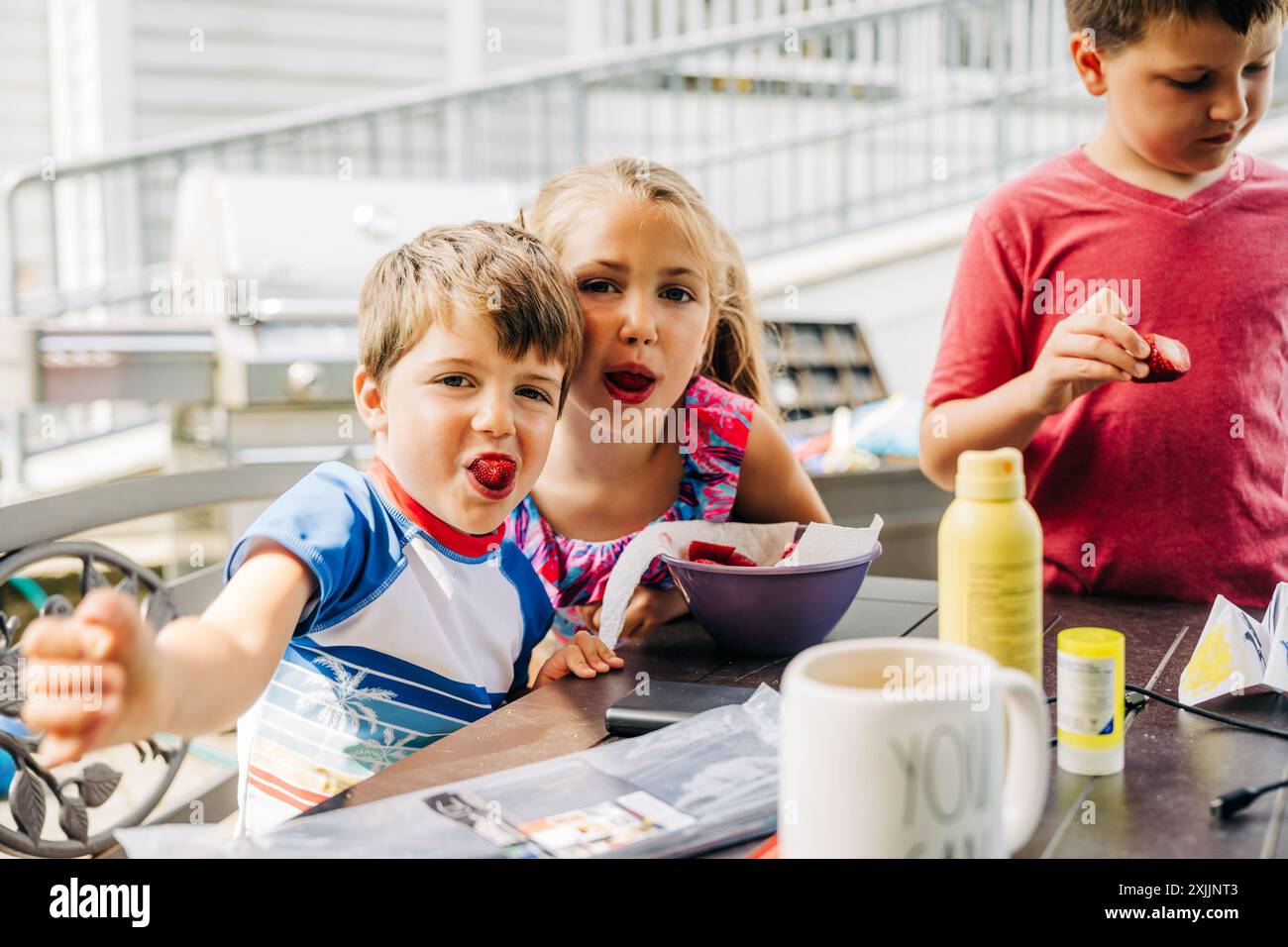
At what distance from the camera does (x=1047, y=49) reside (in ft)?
21.5

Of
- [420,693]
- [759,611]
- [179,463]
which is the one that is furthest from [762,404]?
[179,463]

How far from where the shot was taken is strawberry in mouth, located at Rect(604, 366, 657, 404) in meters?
1.36

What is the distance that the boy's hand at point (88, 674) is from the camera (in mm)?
579

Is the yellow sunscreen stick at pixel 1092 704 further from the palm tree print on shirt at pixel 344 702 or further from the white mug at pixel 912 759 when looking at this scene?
the palm tree print on shirt at pixel 344 702

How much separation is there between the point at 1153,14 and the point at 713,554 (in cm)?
78

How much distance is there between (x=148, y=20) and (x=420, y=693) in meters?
6.13

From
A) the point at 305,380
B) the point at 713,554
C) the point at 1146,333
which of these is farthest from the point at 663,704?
the point at 305,380

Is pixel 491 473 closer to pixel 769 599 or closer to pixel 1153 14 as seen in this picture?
pixel 769 599

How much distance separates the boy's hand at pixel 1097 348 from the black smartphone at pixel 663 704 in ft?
1.47

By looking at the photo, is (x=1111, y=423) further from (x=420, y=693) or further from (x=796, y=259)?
(x=796, y=259)

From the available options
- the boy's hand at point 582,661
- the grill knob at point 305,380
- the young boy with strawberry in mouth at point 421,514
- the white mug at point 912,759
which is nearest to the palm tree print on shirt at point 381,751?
the young boy with strawberry in mouth at point 421,514

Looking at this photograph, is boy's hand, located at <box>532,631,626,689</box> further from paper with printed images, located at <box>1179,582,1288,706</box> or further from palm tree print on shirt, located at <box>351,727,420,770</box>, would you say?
paper with printed images, located at <box>1179,582,1288,706</box>

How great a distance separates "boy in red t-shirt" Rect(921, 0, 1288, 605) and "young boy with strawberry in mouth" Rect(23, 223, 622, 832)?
0.58 m

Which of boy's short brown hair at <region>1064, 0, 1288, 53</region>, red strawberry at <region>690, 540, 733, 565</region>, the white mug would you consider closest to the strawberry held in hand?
red strawberry at <region>690, 540, 733, 565</region>
